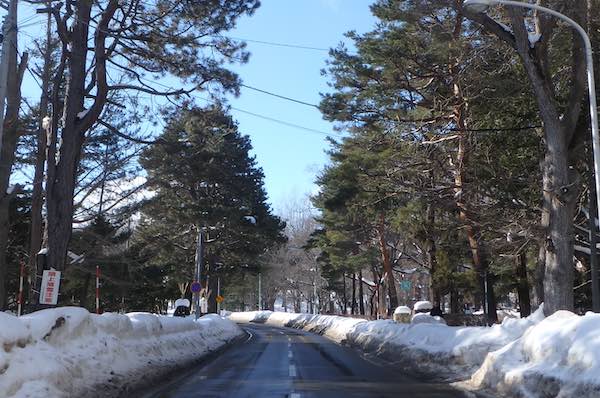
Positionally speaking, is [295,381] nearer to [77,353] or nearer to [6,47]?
[77,353]

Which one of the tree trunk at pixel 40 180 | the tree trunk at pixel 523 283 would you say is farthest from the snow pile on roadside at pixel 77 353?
the tree trunk at pixel 523 283

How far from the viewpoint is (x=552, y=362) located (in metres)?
9.66

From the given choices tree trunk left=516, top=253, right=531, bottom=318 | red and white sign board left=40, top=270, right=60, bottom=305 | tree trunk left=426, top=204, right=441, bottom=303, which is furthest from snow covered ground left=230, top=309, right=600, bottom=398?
red and white sign board left=40, top=270, right=60, bottom=305

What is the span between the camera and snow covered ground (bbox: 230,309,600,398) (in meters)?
8.70

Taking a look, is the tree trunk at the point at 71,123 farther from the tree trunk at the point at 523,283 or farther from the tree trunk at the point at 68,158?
the tree trunk at the point at 523,283

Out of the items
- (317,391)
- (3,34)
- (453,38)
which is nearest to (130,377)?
(317,391)

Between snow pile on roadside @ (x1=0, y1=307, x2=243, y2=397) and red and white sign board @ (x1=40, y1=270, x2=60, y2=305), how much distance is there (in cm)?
202

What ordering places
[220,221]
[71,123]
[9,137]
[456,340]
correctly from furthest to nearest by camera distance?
[220,221]
[9,137]
[71,123]
[456,340]

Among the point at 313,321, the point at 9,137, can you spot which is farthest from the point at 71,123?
the point at 313,321

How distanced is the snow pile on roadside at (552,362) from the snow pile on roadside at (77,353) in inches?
268

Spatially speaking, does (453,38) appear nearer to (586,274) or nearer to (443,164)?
(443,164)

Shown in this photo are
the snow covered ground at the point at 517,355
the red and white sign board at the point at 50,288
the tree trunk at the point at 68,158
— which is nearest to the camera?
the snow covered ground at the point at 517,355

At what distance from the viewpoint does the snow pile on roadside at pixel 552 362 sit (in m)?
8.42

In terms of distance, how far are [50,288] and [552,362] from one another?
37.0ft
